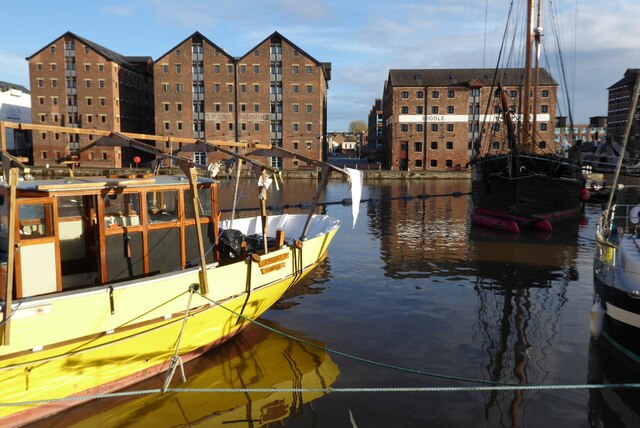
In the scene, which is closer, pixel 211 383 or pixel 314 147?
pixel 211 383

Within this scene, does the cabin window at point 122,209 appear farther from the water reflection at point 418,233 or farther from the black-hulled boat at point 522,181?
the black-hulled boat at point 522,181

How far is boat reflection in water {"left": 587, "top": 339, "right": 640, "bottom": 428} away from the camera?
25.7 ft

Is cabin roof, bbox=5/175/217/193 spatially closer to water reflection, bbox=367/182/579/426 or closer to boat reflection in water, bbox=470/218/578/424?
water reflection, bbox=367/182/579/426

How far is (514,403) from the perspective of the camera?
27.1ft

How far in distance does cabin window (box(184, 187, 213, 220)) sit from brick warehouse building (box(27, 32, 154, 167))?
222 feet

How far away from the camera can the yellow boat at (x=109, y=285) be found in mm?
7262

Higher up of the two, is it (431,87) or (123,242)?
(431,87)

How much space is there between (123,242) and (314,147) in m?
65.3

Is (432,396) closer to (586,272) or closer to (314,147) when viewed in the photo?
(586,272)

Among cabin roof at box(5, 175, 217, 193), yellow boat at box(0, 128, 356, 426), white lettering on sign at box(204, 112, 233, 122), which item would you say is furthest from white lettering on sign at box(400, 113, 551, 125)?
Result: cabin roof at box(5, 175, 217, 193)

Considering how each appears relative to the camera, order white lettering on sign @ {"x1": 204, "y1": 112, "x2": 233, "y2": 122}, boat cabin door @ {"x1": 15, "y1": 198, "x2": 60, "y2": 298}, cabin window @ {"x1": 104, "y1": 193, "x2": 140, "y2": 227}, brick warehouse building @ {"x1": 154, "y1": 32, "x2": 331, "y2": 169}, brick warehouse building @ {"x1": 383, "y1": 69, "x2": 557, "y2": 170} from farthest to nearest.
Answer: brick warehouse building @ {"x1": 383, "y1": 69, "x2": 557, "y2": 170}
white lettering on sign @ {"x1": 204, "y1": 112, "x2": 233, "y2": 122}
brick warehouse building @ {"x1": 154, "y1": 32, "x2": 331, "y2": 169}
cabin window @ {"x1": 104, "y1": 193, "x2": 140, "y2": 227}
boat cabin door @ {"x1": 15, "y1": 198, "x2": 60, "y2": 298}

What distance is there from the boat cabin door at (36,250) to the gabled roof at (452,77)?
7231 centimetres

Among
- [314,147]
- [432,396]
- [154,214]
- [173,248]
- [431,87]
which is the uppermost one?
[431,87]

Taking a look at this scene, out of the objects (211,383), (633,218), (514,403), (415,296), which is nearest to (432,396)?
(514,403)
